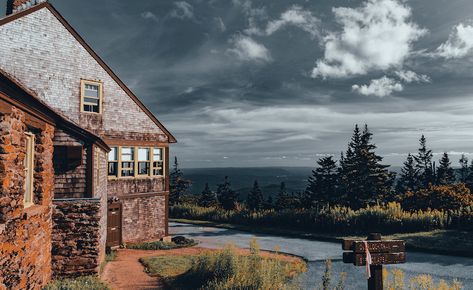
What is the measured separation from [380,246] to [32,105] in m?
7.81

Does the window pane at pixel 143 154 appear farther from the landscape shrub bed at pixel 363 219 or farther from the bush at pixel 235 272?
the bush at pixel 235 272

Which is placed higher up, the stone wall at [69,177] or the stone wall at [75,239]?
the stone wall at [69,177]

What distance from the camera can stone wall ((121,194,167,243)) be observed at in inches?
702

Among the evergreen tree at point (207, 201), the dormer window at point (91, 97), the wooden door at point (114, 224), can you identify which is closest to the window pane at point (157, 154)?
the wooden door at point (114, 224)

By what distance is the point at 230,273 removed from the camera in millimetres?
9969

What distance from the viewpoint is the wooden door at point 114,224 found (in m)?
16.5

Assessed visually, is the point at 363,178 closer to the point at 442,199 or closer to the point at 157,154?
the point at 442,199

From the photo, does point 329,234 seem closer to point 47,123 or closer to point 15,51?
point 47,123

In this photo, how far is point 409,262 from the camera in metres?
13.0

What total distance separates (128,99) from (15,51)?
5.32m

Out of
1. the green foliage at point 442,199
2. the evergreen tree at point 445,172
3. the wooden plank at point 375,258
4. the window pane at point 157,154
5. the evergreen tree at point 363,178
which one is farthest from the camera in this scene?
the evergreen tree at point 445,172

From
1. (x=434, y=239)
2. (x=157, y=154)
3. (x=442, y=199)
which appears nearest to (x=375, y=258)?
(x=434, y=239)

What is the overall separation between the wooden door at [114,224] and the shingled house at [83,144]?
48 mm

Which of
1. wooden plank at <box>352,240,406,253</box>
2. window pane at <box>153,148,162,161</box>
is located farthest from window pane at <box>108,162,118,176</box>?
wooden plank at <box>352,240,406,253</box>
